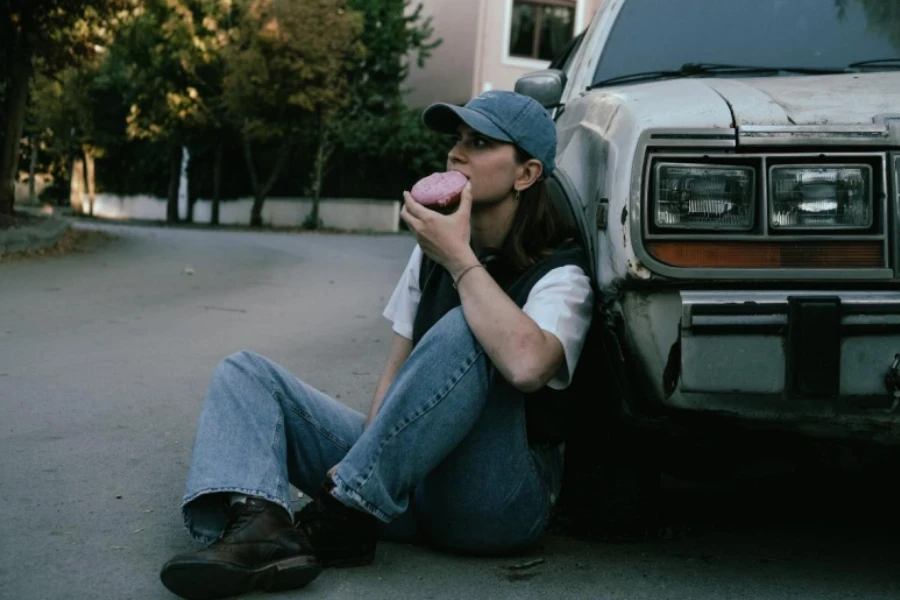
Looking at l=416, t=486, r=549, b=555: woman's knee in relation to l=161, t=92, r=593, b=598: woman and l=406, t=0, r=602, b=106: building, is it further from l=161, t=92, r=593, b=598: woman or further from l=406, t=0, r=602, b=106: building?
l=406, t=0, r=602, b=106: building

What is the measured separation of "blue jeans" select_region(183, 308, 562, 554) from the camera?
9.18ft

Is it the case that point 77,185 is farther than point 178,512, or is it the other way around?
point 77,185

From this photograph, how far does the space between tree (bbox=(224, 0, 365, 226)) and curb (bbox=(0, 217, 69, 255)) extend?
10905mm

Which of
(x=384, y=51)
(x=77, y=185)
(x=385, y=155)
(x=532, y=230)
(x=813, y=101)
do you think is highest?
(x=384, y=51)

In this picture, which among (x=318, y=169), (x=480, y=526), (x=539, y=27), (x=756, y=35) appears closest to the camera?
(x=480, y=526)

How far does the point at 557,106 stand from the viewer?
14.0 feet

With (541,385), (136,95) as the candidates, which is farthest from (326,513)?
(136,95)

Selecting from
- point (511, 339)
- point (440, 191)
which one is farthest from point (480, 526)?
point (440, 191)

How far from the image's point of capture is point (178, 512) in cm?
346

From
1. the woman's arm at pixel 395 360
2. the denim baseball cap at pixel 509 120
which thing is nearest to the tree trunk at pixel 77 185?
the woman's arm at pixel 395 360

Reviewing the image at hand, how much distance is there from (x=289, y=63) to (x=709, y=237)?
22.7m

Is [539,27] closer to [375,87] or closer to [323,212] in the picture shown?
[375,87]

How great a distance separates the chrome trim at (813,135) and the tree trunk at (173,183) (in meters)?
29.8

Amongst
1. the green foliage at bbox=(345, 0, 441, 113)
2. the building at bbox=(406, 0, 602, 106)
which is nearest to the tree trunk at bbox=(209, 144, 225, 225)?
the green foliage at bbox=(345, 0, 441, 113)
